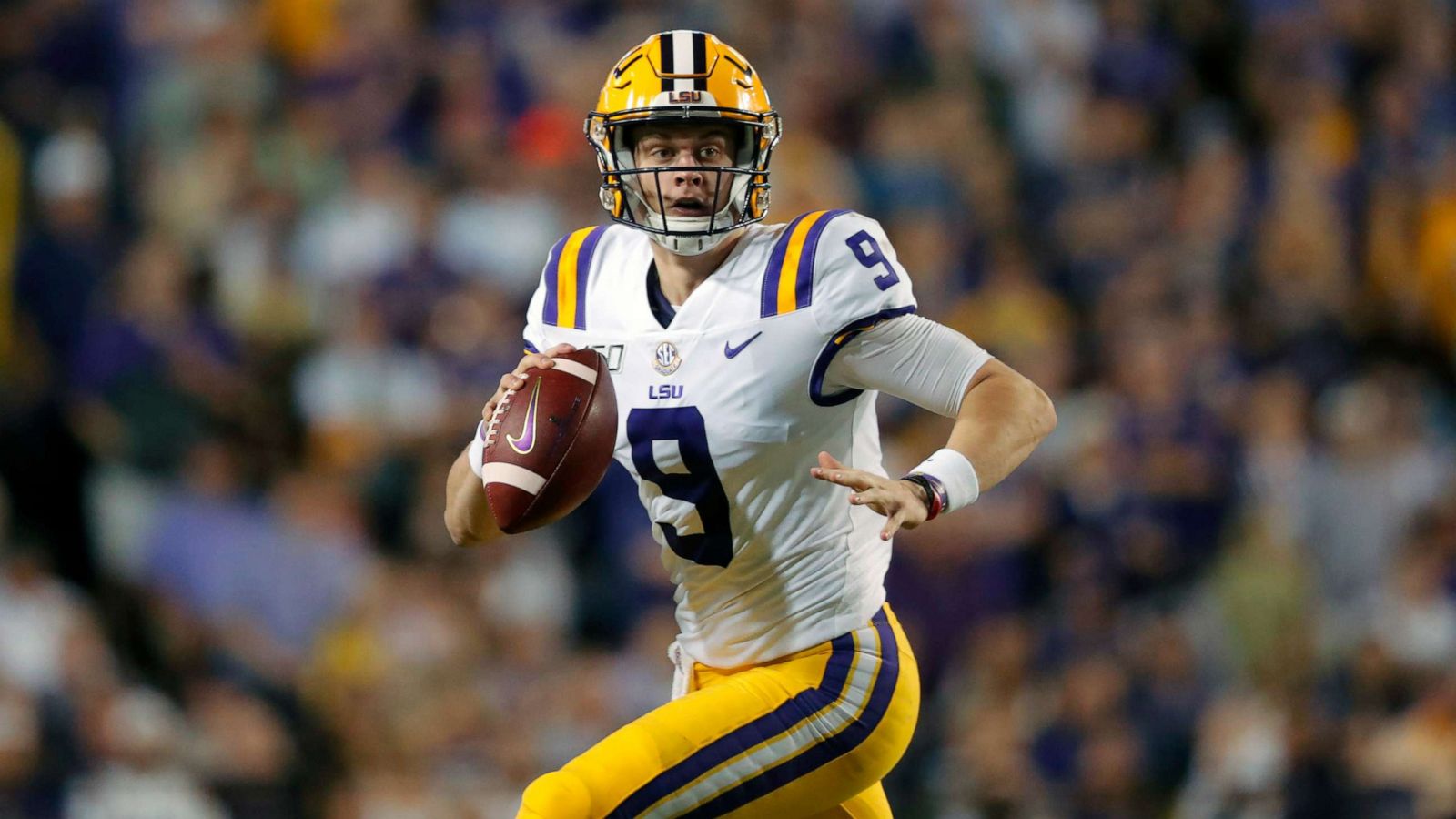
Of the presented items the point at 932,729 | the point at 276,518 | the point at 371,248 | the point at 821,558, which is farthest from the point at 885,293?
the point at 371,248

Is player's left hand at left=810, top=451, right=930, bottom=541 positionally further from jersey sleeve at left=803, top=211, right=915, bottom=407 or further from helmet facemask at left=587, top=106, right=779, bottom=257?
helmet facemask at left=587, top=106, right=779, bottom=257

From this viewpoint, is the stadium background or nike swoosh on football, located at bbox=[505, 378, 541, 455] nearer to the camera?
nike swoosh on football, located at bbox=[505, 378, 541, 455]

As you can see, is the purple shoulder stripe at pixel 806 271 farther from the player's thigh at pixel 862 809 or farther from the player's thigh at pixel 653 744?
the player's thigh at pixel 862 809

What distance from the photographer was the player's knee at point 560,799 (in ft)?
11.2

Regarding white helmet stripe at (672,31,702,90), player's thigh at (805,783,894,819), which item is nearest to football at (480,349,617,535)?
white helmet stripe at (672,31,702,90)

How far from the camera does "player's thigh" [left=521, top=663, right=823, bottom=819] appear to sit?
3426 millimetres

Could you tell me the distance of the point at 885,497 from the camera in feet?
10.7

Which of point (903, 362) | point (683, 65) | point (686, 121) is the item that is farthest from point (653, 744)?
point (683, 65)

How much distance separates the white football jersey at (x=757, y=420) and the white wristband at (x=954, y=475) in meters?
0.34

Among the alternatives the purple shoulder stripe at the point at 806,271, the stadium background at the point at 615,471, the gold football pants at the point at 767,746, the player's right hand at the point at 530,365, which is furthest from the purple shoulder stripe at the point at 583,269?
the stadium background at the point at 615,471

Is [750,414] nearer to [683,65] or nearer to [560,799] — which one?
[683,65]

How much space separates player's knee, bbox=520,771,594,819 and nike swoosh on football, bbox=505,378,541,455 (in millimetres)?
581

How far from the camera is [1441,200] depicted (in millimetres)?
8586

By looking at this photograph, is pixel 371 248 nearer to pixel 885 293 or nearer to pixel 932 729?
pixel 932 729
